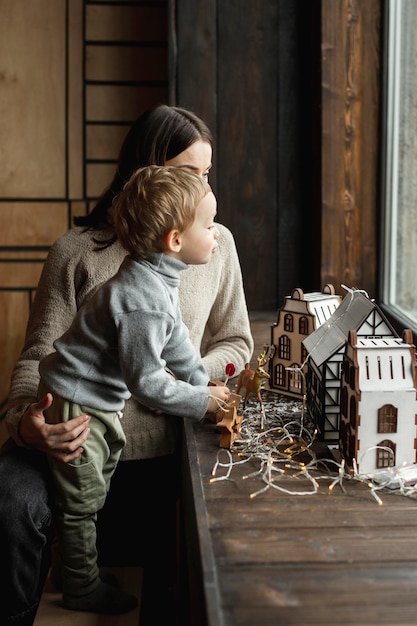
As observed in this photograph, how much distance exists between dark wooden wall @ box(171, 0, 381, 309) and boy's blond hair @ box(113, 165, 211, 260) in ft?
4.92

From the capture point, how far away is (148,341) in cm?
140

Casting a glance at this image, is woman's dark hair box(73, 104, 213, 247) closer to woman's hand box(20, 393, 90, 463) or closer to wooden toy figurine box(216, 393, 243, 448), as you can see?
woman's hand box(20, 393, 90, 463)

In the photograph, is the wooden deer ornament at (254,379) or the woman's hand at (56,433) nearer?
the woman's hand at (56,433)

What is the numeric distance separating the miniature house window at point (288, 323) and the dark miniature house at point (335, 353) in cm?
23

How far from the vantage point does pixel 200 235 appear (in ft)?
4.81

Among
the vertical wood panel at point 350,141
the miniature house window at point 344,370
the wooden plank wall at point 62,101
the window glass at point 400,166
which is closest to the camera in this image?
the miniature house window at point 344,370

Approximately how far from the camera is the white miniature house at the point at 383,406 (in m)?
1.31

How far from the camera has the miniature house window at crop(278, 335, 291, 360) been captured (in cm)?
181

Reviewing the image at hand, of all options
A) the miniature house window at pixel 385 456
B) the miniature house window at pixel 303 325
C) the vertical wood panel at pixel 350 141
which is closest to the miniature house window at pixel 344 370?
the miniature house window at pixel 385 456

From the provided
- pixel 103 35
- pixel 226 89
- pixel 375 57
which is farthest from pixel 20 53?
pixel 375 57

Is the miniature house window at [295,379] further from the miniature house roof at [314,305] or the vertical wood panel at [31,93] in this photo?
the vertical wood panel at [31,93]

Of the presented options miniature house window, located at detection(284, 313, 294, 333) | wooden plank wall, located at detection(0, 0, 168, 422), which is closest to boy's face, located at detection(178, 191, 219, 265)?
miniature house window, located at detection(284, 313, 294, 333)

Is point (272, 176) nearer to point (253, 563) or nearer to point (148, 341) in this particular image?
point (148, 341)

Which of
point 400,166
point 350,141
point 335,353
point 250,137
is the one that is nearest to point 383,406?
point 335,353
